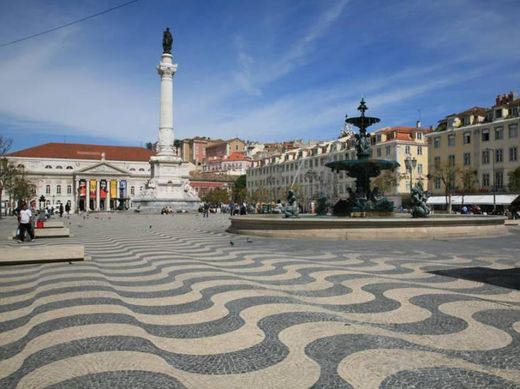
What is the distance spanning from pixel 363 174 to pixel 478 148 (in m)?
39.6

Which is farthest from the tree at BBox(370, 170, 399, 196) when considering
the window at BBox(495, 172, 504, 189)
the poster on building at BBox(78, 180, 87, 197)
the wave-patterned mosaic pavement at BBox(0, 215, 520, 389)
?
the poster on building at BBox(78, 180, 87, 197)

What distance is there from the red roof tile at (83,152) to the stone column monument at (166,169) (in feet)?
215

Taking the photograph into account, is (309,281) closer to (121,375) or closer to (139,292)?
(139,292)

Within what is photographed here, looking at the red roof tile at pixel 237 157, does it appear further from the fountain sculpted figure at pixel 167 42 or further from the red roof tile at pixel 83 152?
the fountain sculpted figure at pixel 167 42

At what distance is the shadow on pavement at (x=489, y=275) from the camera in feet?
24.0

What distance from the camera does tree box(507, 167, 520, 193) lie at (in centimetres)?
4492

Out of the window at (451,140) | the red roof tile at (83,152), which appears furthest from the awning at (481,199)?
the red roof tile at (83,152)

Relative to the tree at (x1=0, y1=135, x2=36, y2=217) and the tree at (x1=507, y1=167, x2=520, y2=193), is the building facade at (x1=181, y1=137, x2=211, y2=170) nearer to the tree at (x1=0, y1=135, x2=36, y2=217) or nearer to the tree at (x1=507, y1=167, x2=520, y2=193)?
the tree at (x1=0, y1=135, x2=36, y2=217)

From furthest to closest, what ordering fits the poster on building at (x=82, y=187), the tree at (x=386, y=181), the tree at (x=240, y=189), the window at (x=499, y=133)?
the poster on building at (x=82, y=187) < the tree at (x=240, y=189) < the tree at (x=386, y=181) < the window at (x=499, y=133)

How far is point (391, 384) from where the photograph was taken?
11.1 feet

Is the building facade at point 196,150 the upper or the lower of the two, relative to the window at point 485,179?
upper

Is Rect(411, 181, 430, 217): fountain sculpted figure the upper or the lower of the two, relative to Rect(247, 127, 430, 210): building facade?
lower

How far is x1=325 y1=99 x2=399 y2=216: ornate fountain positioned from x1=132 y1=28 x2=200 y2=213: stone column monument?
120ft

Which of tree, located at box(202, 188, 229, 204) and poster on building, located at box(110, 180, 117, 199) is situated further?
poster on building, located at box(110, 180, 117, 199)
